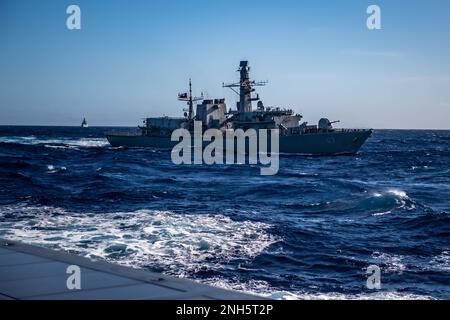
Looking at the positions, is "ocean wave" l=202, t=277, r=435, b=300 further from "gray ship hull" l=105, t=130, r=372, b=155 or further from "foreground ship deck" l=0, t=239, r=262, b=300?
"gray ship hull" l=105, t=130, r=372, b=155

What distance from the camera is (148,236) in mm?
→ 15680

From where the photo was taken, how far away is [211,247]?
47.5 ft

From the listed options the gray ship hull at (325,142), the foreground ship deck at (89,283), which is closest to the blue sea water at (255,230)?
the foreground ship deck at (89,283)

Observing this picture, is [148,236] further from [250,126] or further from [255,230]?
[250,126]

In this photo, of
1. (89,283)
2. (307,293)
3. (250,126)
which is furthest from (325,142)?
(89,283)

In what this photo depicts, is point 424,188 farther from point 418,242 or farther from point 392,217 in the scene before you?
point 418,242

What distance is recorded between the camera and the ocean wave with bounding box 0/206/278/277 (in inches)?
516

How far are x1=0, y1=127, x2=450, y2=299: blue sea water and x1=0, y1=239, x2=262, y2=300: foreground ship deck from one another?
3666 millimetres

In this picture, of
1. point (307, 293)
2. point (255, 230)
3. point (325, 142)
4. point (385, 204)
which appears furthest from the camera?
point (325, 142)

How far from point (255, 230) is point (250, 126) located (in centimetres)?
5215

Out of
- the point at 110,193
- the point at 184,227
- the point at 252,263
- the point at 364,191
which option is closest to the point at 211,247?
the point at 252,263

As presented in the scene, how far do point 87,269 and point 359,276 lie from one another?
27.1ft

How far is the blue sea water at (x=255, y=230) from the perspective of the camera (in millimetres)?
11891

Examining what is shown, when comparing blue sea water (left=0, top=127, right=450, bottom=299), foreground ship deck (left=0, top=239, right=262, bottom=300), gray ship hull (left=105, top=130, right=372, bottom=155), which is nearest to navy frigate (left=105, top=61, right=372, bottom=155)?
gray ship hull (left=105, top=130, right=372, bottom=155)
